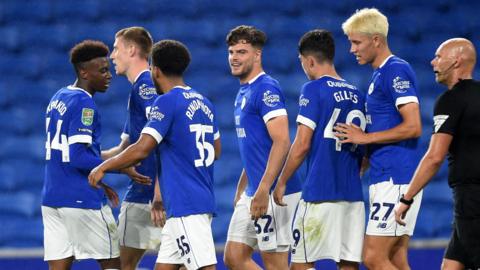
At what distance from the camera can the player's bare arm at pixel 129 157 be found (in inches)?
214

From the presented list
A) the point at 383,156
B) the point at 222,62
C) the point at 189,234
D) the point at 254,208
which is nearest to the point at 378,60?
the point at 383,156

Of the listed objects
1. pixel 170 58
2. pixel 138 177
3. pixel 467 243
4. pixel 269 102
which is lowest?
pixel 467 243

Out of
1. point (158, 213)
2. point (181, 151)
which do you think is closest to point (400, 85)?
point (181, 151)

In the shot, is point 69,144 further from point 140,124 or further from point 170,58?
point 170,58

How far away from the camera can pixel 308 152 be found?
19.4ft

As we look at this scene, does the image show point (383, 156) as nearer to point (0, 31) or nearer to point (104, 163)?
point (104, 163)

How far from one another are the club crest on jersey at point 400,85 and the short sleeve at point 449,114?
49cm

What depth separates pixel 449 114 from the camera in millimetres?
5277

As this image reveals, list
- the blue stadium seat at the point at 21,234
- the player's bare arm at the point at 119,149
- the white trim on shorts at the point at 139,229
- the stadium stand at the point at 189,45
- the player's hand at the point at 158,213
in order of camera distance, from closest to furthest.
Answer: the player's hand at the point at 158,213 → the white trim on shorts at the point at 139,229 → the player's bare arm at the point at 119,149 → the blue stadium seat at the point at 21,234 → the stadium stand at the point at 189,45

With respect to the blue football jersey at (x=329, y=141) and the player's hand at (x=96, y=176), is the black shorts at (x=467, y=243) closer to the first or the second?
the blue football jersey at (x=329, y=141)

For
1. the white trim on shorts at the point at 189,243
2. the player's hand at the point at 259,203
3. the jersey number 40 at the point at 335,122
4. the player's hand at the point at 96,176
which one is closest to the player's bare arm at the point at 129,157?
the player's hand at the point at 96,176

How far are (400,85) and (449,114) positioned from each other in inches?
22.6

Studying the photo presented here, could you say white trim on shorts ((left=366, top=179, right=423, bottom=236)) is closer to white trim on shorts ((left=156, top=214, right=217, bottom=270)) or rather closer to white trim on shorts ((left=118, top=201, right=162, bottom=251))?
white trim on shorts ((left=156, top=214, right=217, bottom=270))

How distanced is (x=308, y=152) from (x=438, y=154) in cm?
92
